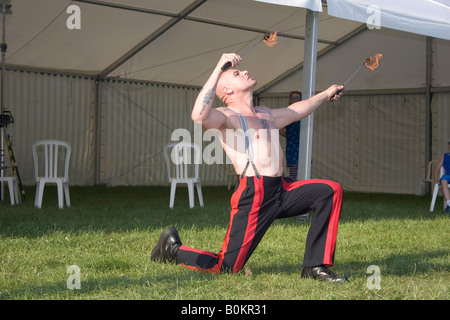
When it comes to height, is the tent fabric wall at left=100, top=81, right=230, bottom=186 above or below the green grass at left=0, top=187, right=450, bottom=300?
above

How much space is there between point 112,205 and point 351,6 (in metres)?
4.19

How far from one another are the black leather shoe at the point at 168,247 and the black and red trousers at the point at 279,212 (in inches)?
19.8

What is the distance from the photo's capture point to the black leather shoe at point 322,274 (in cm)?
339

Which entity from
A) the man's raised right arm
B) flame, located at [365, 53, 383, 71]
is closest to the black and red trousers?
the man's raised right arm

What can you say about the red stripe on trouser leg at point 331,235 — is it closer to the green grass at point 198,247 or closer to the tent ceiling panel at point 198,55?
the green grass at point 198,247

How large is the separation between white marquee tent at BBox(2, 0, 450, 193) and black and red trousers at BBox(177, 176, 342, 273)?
7.41 meters

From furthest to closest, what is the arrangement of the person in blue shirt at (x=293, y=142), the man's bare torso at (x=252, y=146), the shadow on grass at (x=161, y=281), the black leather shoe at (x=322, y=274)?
the person in blue shirt at (x=293, y=142) → the man's bare torso at (x=252, y=146) → the black leather shoe at (x=322, y=274) → the shadow on grass at (x=161, y=281)

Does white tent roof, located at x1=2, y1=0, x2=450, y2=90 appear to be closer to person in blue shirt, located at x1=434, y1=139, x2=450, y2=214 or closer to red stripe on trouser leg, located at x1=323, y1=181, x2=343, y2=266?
person in blue shirt, located at x1=434, y1=139, x2=450, y2=214

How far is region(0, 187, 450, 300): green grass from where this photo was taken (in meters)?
3.20

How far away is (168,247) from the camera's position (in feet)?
13.4

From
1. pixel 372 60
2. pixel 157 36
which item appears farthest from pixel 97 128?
pixel 372 60

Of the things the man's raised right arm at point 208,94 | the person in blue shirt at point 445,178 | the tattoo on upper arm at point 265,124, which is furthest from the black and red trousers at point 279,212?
the person in blue shirt at point 445,178

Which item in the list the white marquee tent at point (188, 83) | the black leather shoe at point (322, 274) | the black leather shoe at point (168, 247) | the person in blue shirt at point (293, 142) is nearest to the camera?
the black leather shoe at point (322, 274)
